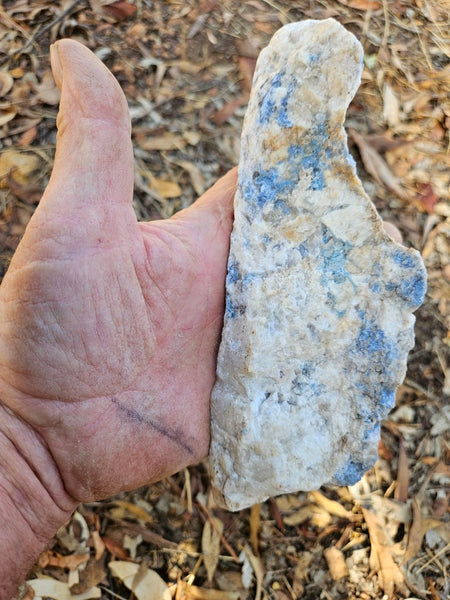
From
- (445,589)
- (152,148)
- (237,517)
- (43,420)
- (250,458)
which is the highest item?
(152,148)

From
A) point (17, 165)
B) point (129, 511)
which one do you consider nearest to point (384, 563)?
point (129, 511)

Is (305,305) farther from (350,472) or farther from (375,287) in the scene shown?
(350,472)

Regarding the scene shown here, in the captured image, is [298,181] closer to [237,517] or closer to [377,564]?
[237,517]

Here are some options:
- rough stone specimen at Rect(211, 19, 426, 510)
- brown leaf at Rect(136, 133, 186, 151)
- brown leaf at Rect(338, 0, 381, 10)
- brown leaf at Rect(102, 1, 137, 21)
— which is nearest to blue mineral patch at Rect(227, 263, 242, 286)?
rough stone specimen at Rect(211, 19, 426, 510)

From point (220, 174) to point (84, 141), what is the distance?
0.93 metres

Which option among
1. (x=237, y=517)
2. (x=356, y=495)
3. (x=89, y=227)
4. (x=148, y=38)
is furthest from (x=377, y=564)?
(x=148, y=38)

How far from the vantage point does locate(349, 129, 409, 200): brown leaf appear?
93.0 inches

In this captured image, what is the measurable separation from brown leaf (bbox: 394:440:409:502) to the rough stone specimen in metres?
0.57

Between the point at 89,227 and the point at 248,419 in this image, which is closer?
the point at 89,227

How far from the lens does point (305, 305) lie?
1.56 meters

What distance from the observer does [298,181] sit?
60.1 inches

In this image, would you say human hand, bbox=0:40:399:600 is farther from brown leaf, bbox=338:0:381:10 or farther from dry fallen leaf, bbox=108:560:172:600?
brown leaf, bbox=338:0:381:10

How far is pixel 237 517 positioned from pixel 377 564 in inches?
19.3

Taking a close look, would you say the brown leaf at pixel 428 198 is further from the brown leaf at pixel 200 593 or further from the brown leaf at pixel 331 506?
the brown leaf at pixel 200 593
